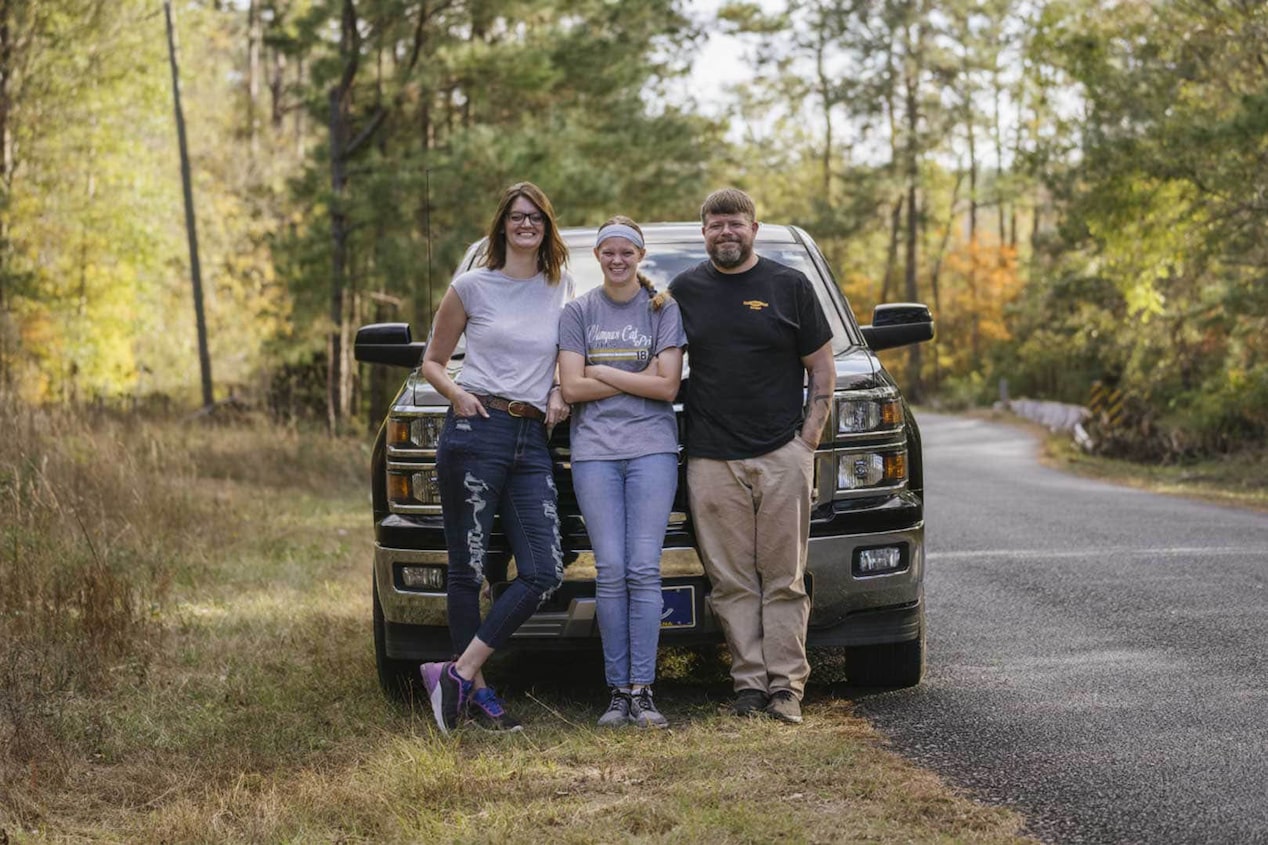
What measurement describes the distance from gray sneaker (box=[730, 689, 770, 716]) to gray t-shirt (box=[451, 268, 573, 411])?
1.32 m

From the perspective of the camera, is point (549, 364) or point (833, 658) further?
point (833, 658)

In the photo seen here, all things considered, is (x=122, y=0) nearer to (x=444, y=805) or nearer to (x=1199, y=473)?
(x=1199, y=473)

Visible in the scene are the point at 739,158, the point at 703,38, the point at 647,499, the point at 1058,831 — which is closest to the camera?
the point at 1058,831

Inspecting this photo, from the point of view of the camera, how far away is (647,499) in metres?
5.29

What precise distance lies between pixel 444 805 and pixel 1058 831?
1.75m

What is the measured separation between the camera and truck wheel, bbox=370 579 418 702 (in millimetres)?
5844

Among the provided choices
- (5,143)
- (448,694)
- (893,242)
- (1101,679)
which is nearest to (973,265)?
(893,242)

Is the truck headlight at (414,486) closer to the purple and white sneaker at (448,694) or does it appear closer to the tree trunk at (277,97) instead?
the purple and white sneaker at (448,694)

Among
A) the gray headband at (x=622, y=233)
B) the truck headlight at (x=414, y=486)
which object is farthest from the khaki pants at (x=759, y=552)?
the truck headlight at (x=414, y=486)

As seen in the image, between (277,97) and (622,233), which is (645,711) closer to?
(622,233)

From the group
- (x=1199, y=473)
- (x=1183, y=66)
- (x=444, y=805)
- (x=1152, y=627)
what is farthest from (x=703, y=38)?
(x=444, y=805)

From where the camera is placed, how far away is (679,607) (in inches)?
216

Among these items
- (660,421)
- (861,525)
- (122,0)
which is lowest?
(861,525)

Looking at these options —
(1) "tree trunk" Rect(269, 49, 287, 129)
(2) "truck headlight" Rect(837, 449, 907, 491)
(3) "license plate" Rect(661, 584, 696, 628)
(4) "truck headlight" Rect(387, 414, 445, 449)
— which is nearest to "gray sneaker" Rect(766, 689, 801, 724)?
(3) "license plate" Rect(661, 584, 696, 628)
